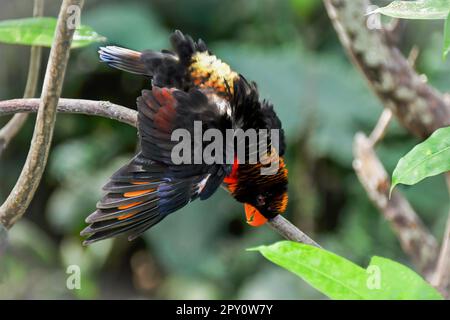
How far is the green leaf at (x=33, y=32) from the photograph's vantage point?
137 cm

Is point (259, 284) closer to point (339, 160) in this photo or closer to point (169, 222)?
→ point (169, 222)

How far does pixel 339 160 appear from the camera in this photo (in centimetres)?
319

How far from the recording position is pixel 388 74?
1854mm

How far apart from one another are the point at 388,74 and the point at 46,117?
42.7 inches

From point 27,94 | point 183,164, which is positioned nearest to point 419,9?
point 183,164

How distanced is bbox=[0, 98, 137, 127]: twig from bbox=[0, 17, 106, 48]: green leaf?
0.16 metres

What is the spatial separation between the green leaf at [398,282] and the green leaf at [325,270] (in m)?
0.02

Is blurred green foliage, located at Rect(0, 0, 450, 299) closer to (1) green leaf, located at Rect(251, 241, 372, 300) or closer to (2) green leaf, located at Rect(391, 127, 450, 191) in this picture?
(2) green leaf, located at Rect(391, 127, 450, 191)

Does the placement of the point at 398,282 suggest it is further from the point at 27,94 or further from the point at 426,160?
the point at 27,94

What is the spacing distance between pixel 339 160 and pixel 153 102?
1.96 meters

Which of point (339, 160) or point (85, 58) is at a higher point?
point (85, 58)

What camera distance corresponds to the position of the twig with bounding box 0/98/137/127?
4.20ft
